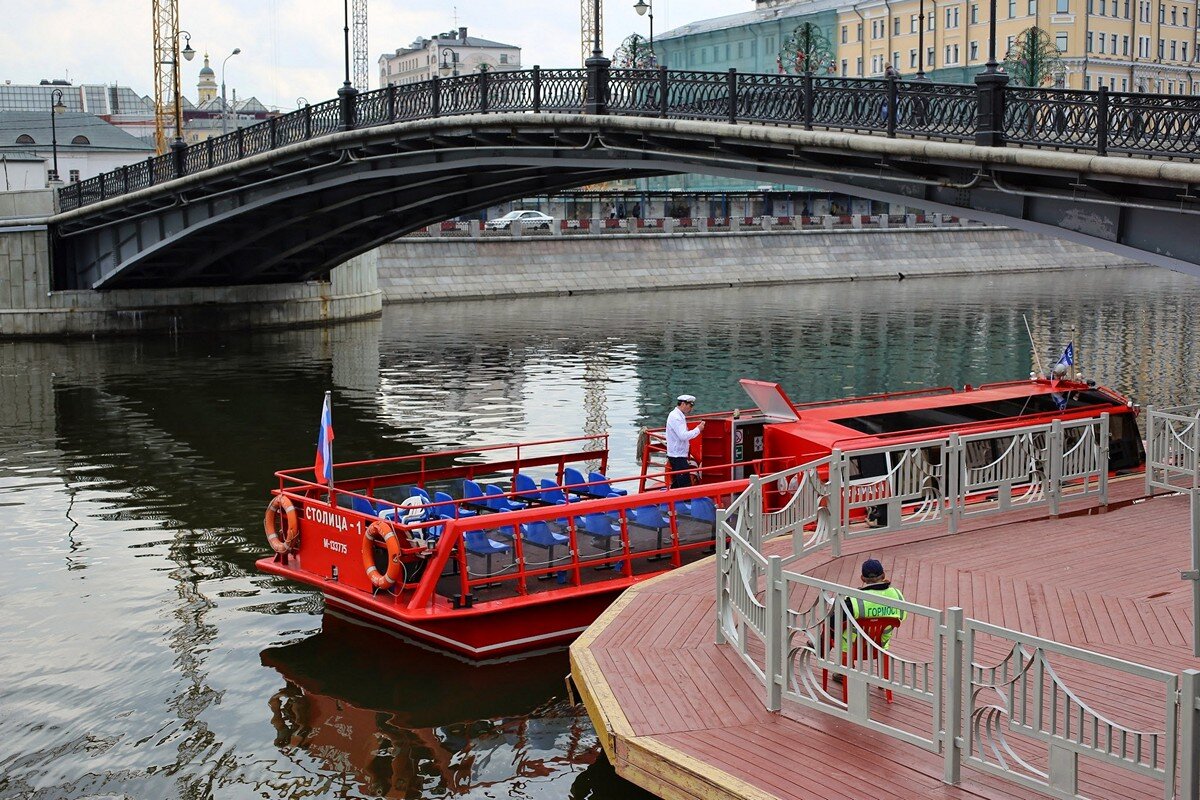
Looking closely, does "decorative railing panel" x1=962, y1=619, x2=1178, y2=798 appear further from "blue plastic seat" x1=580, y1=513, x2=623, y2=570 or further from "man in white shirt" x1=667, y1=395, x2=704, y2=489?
"man in white shirt" x1=667, y1=395, x2=704, y2=489

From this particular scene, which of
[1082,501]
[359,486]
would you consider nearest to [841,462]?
[1082,501]

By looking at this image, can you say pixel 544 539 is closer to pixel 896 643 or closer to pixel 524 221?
pixel 896 643

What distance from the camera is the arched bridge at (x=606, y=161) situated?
1928cm

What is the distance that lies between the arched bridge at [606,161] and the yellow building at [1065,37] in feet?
107

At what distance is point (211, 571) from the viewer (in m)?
17.5

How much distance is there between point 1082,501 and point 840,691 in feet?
24.5

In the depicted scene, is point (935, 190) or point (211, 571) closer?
point (211, 571)

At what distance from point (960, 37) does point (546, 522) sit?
7848 centimetres

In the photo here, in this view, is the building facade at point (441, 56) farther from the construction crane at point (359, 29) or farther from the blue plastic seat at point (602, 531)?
the blue plastic seat at point (602, 531)

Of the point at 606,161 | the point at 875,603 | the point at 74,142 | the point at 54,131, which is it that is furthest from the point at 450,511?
the point at 74,142

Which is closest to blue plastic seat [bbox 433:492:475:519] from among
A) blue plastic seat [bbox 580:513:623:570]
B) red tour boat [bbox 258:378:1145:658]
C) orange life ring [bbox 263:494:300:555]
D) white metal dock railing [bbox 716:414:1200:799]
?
red tour boat [bbox 258:378:1145:658]

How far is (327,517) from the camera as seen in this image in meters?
15.2

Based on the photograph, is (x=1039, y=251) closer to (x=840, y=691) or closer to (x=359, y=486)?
(x=359, y=486)

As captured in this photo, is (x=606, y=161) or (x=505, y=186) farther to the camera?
(x=505, y=186)
